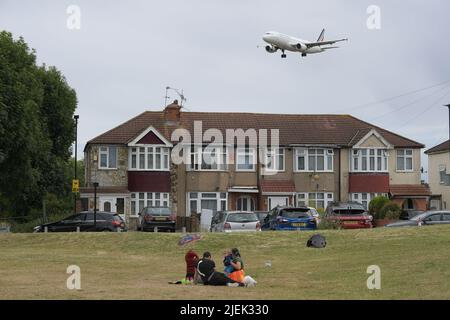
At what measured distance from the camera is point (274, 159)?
6094 centimetres

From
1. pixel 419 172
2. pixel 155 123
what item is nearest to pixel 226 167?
pixel 155 123

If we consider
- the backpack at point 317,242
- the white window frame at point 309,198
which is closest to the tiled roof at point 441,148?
the white window frame at point 309,198

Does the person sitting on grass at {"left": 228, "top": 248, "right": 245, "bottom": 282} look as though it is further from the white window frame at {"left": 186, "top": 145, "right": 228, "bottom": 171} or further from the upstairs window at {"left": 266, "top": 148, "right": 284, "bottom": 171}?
the upstairs window at {"left": 266, "top": 148, "right": 284, "bottom": 171}

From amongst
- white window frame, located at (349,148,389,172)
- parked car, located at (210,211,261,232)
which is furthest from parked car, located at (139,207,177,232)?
white window frame, located at (349,148,389,172)

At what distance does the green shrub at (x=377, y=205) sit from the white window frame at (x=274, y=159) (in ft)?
24.1

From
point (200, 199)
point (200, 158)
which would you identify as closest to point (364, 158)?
point (200, 158)

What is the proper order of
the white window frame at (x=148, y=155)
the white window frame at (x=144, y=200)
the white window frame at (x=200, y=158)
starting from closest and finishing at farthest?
the white window frame at (x=144, y=200), the white window frame at (x=148, y=155), the white window frame at (x=200, y=158)

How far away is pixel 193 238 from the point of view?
3422 centimetres

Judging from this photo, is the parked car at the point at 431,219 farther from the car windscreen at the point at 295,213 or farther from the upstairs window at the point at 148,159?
the upstairs window at the point at 148,159

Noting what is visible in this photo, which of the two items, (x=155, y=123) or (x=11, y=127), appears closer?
(x=11, y=127)

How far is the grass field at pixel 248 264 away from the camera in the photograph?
1953cm

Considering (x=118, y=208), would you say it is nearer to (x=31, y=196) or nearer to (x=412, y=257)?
(x=31, y=196)

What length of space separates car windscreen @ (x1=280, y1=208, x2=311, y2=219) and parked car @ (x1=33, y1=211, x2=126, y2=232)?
916 centimetres
